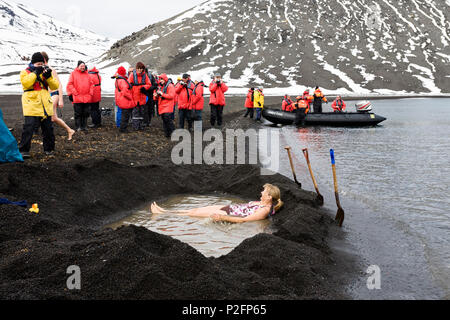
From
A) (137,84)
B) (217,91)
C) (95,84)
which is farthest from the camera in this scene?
(217,91)

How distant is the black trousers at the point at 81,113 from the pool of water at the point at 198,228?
5894 mm

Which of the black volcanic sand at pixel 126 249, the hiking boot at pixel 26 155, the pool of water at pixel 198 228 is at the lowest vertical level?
the pool of water at pixel 198 228

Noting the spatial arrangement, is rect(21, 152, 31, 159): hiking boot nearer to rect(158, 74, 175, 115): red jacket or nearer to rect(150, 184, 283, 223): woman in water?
rect(150, 184, 283, 223): woman in water

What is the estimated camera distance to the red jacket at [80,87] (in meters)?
12.2

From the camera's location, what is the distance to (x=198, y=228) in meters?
6.94

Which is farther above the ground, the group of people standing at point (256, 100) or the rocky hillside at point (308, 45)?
the rocky hillside at point (308, 45)

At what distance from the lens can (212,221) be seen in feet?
23.7

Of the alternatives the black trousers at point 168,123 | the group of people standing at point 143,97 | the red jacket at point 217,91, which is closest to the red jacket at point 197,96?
the group of people standing at point 143,97

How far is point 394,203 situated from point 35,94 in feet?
23.8

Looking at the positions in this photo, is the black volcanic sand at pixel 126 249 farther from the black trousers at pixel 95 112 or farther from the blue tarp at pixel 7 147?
the black trousers at pixel 95 112

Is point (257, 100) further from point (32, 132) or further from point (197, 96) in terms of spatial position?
point (32, 132)

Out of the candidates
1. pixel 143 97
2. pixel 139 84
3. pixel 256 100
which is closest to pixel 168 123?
pixel 143 97

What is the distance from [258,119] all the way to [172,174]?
16448mm

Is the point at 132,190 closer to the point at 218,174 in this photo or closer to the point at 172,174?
the point at 172,174
